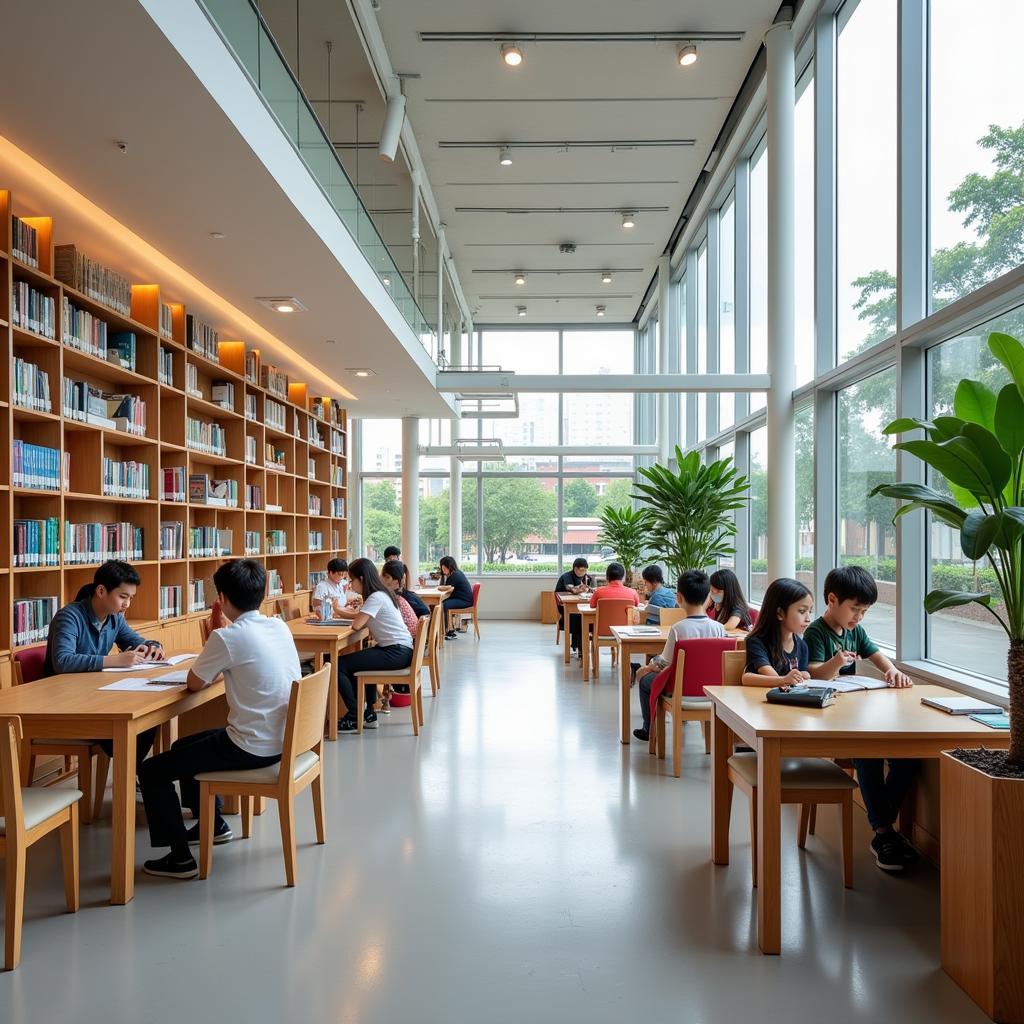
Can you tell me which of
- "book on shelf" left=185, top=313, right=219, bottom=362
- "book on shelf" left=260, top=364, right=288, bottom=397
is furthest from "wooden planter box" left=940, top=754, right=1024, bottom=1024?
"book on shelf" left=260, top=364, right=288, bottom=397

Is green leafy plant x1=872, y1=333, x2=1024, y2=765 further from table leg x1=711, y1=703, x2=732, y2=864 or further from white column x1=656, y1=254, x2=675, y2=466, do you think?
white column x1=656, y1=254, x2=675, y2=466

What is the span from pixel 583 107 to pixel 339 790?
6.39 metres

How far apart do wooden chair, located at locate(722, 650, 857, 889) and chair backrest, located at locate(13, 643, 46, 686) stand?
317cm

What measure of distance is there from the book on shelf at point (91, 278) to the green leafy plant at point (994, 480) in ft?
15.1

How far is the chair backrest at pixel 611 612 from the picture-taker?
8.11m

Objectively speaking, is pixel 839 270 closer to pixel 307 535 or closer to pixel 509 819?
pixel 509 819

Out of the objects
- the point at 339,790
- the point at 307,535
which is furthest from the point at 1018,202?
the point at 307,535

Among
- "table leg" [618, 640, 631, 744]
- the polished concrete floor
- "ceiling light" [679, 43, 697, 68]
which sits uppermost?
"ceiling light" [679, 43, 697, 68]

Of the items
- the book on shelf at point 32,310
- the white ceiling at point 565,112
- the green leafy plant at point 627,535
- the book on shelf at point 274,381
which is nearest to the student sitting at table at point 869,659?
the book on shelf at point 32,310

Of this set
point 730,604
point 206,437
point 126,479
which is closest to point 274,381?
point 206,437

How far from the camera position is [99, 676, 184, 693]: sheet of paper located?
3504mm

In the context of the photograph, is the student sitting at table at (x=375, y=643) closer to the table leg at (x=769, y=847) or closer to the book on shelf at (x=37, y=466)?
the book on shelf at (x=37, y=466)

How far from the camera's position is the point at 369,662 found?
19.4 ft

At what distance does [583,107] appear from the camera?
7.88 m
